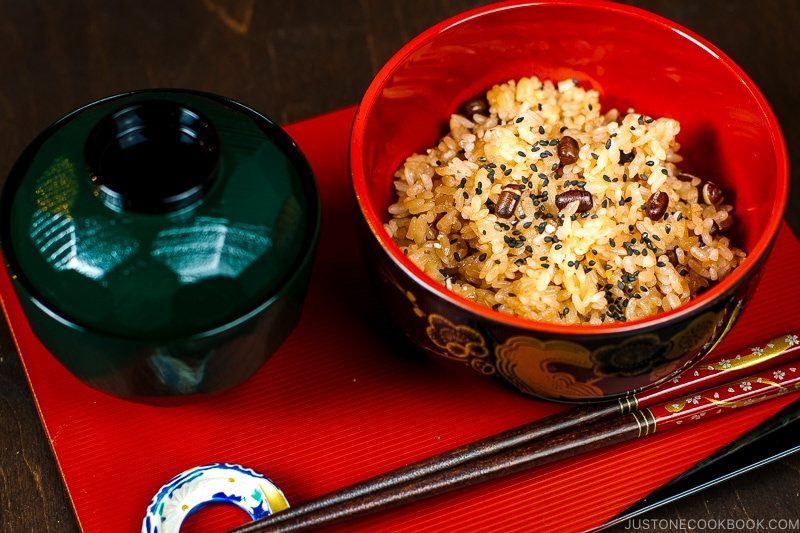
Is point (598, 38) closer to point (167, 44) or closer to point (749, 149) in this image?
point (749, 149)

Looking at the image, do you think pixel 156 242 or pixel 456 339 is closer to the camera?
A: pixel 156 242

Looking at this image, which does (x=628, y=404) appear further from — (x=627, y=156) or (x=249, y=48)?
(x=249, y=48)

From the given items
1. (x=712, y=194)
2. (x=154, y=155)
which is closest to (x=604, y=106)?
(x=712, y=194)

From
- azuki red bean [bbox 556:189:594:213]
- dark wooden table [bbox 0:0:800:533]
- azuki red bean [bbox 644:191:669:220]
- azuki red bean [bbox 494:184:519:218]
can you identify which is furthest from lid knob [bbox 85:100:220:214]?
dark wooden table [bbox 0:0:800:533]

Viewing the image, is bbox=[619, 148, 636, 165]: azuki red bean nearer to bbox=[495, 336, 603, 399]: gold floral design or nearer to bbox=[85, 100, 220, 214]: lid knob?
bbox=[495, 336, 603, 399]: gold floral design

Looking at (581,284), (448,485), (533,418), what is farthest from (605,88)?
(448,485)

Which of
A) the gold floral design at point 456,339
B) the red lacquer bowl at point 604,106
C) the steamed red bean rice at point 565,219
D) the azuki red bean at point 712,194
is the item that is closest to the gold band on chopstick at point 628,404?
the red lacquer bowl at point 604,106
